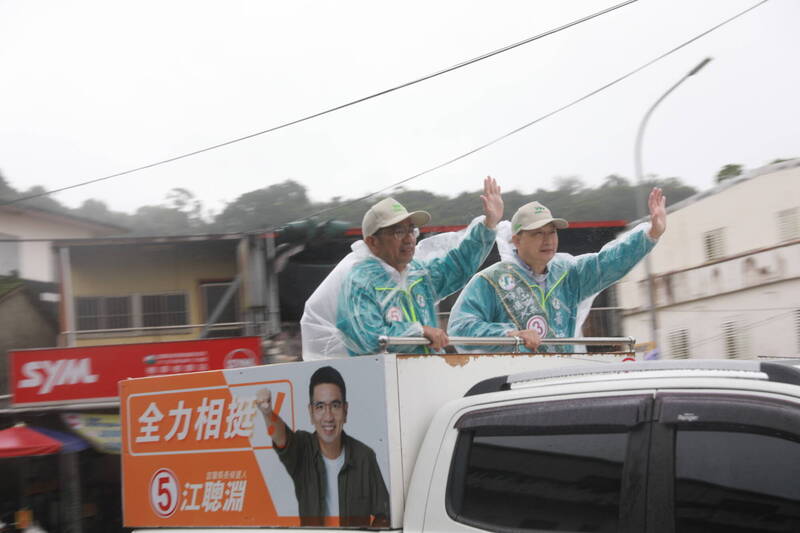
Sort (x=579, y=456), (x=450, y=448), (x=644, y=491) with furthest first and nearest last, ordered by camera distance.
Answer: (x=450, y=448)
(x=579, y=456)
(x=644, y=491)

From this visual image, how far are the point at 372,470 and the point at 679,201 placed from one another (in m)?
14.8

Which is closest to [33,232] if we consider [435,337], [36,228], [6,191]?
[36,228]

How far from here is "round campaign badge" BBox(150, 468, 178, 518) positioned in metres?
3.90

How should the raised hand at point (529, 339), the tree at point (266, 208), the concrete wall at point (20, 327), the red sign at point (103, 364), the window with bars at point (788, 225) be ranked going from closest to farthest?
the raised hand at point (529, 339), the red sign at point (103, 364), the tree at point (266, 208), the window with bars at point (788, 225), the concrete wall at point (20, 327)

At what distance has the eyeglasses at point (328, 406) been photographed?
323cm

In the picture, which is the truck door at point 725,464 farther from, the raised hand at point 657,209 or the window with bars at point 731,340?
the window with bars at point 731,340

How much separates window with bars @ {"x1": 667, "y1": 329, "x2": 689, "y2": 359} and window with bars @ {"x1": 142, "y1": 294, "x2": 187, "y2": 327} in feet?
32.9

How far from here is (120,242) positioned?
16.3 m

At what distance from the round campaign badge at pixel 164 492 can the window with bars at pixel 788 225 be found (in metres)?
15.8

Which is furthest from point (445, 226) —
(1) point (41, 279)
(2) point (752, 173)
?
(1) point (41, 279)

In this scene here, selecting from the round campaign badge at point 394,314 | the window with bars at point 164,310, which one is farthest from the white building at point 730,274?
the round campaign badge at point 394,314

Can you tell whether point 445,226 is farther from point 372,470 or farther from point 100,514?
point 100,514

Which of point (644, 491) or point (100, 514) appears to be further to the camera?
point (100, 514)

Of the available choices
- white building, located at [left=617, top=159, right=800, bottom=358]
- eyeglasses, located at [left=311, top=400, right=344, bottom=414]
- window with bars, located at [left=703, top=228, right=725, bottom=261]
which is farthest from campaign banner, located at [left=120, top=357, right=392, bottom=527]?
window with bars, located at [left=703, top=228, right=725, bottom=261]
